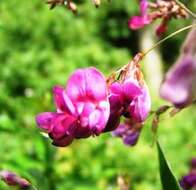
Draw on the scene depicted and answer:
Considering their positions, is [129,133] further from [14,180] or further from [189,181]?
[14,180]

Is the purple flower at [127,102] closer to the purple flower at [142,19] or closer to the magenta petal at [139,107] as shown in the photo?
the magenta petal at [139,107]

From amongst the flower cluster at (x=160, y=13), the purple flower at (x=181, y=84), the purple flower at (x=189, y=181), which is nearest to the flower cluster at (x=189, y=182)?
the purple flower at (x=189, y=181)

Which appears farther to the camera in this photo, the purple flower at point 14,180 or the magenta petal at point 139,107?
the purple flower at point 14,180

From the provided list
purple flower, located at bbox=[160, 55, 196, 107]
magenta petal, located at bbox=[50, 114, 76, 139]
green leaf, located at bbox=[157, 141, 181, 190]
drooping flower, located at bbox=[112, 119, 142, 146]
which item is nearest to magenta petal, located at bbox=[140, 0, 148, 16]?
drooping flower, located at bbox=[112, 119, 142, 146]

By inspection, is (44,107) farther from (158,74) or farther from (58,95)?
(158,74)

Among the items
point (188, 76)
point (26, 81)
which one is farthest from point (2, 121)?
point (26, 81)

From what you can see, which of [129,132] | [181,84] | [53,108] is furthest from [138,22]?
[53,108]

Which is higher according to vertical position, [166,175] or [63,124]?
[63,124]

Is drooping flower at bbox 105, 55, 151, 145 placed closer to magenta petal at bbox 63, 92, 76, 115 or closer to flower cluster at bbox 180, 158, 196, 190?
magenta petal at bbox 63, 92, 76, 115
